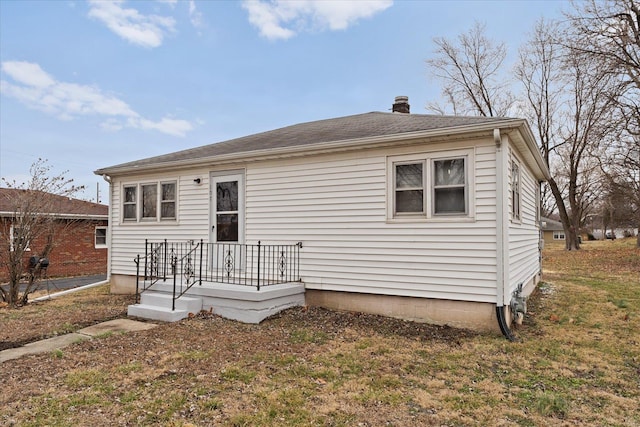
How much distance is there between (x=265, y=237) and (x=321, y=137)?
2192 mm

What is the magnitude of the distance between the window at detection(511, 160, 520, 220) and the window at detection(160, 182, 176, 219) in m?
6.80

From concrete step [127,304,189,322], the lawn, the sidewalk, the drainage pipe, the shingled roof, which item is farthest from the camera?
concrete step [127,304,189,322]

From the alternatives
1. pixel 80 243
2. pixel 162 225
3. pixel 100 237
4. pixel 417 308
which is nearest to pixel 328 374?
pixel 417 308

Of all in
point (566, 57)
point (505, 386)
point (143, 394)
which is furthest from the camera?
point (566, 57)

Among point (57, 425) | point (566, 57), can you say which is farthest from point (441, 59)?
point (57, 425)

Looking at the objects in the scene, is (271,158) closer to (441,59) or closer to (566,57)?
Answer: (566,57)

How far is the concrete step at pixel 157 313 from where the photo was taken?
6613 mm

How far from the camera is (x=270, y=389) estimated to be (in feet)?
12.6

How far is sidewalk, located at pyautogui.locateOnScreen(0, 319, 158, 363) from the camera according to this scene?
4.96 meters

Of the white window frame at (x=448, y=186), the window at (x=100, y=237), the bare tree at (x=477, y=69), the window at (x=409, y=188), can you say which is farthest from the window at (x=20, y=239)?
the bare tree at (x=477, y=69)

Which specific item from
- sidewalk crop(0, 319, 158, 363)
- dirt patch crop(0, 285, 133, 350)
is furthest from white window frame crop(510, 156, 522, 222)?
dirt patch crop(0, 285, 133, 350)

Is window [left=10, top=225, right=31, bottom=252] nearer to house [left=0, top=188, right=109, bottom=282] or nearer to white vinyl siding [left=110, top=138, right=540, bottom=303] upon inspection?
white vinyl siding [left=110, top=138, right=540, bottom=303]

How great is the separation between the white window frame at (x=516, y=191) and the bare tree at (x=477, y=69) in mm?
21371

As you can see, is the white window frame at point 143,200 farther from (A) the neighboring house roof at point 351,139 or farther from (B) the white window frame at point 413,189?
(B) the white window frame at point 413,189
